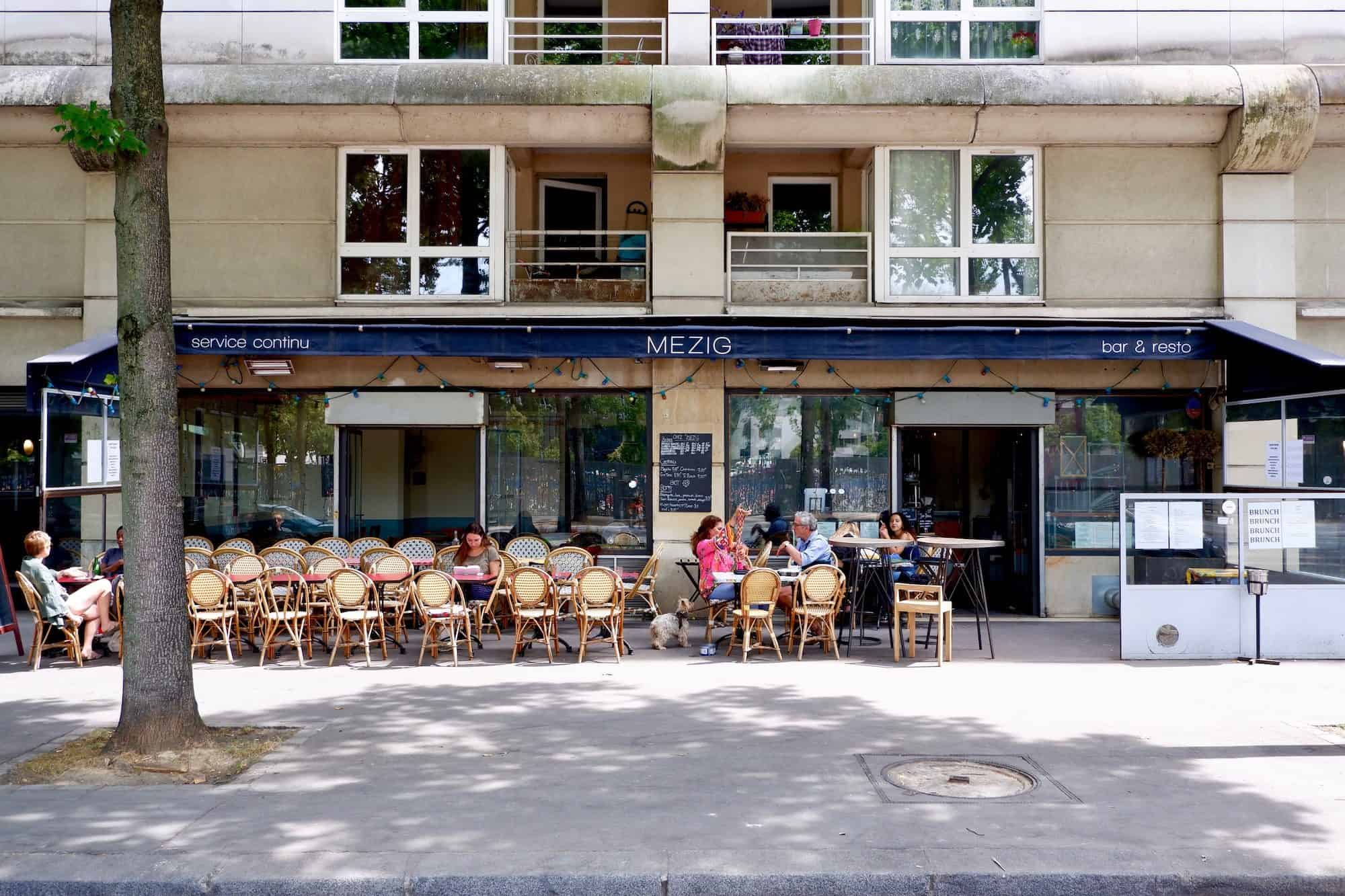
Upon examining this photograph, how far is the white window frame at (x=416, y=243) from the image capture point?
1303 cm

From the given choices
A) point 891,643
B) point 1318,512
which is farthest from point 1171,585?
point 891,643

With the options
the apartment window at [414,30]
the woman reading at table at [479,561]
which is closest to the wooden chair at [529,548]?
the woman reading at table at [479,561]

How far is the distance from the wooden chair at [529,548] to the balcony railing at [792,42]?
6279 millimetres

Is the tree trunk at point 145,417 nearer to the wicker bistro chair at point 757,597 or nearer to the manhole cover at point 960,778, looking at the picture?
the manhole cover at point 960,778

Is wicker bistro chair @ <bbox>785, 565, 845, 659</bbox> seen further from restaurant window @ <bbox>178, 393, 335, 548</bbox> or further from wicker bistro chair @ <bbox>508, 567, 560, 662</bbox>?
restaurant window @ <bbox>178, 393, 335, 548</bbox>

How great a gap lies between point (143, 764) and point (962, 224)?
34.4ft

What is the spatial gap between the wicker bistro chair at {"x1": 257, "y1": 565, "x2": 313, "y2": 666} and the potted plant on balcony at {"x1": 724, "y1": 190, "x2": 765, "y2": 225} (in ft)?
22.8

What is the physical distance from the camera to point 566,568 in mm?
11828

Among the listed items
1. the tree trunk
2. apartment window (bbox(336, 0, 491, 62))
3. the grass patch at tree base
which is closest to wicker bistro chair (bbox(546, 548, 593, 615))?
the grass patch at tree base

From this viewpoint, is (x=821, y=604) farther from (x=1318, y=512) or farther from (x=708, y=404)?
(x=1318, y=512)

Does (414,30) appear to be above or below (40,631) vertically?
above

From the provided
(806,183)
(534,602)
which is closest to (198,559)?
(534,602)

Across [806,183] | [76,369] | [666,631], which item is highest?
[806,183]

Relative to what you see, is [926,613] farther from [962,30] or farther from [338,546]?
[962,30]
